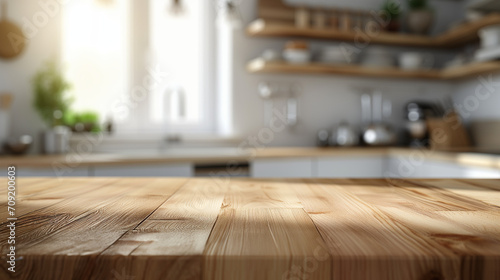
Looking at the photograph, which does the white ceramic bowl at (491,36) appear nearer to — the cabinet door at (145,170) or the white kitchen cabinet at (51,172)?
the cabinet door at (145,170)

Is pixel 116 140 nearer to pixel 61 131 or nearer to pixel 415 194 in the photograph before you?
pixel 61 131

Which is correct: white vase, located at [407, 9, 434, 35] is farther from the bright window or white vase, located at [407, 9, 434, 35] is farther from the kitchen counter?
the bright window

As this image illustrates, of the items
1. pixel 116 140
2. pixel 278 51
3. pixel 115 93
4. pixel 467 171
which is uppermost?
pixel 278 51

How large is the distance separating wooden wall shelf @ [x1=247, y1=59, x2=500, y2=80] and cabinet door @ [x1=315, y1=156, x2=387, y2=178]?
2.13 feet

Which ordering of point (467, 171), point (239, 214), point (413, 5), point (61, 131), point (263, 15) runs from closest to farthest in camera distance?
point (239, 214)
point (467, 171)
point (61, 131)
point (263, 15)
point (413, 5)

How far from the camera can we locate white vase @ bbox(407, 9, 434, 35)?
3.18m

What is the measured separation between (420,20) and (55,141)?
8.74 feet

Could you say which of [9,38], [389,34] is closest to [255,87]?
[389,34]

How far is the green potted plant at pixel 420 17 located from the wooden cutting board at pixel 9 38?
2.70m

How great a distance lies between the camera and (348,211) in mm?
513

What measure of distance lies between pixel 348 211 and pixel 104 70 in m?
2.67

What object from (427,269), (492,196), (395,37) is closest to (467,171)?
(395,37)

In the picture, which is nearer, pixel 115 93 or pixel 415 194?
pixel 415 194

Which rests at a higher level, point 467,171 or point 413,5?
point 413,5
